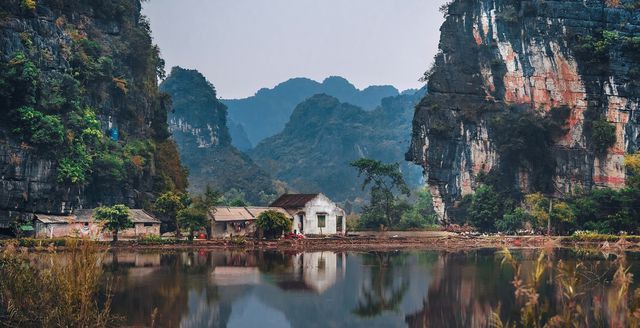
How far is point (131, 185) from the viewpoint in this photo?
75000mm

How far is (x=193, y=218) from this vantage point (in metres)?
61.9

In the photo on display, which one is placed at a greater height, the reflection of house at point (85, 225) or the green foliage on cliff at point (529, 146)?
the green foliage on cliff at point (529, 146)

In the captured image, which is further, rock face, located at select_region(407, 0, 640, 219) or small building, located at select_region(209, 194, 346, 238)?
rock face, located at select_region(407, 0, 640, 219)

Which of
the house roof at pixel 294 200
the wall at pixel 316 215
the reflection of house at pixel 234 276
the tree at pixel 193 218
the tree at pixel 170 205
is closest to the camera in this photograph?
the reflection of house at pixel 234 276

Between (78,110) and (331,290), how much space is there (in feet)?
148

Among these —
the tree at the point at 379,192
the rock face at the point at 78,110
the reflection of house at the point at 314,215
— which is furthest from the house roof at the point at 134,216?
the tree at the point at 379,192

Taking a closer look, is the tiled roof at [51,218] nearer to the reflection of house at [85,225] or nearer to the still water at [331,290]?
the reflection of house at [85,225]

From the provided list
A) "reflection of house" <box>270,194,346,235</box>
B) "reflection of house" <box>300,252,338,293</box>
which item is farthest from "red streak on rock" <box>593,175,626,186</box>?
"reflection of house" <box>300,252,338,293</box>

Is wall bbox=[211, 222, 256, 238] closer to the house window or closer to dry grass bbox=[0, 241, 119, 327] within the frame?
the house window

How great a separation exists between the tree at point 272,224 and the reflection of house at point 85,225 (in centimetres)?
1065

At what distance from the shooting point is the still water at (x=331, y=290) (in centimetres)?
2736

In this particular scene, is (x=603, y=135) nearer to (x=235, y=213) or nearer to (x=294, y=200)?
(x=294, y=200)

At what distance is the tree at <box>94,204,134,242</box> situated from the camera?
57.2 meters

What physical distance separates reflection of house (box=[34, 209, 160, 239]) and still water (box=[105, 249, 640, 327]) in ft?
42.1
